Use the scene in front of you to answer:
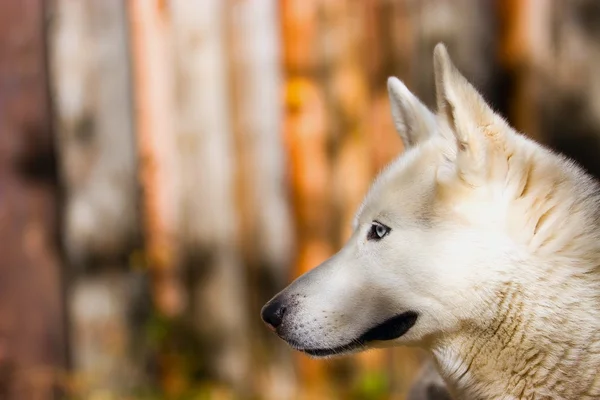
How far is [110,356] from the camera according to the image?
16.5 ft

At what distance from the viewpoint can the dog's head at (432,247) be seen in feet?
8.52

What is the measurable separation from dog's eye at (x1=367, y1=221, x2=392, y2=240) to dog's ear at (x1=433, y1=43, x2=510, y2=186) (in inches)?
13.1

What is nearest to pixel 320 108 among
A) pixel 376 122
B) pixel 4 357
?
pixel 376 122

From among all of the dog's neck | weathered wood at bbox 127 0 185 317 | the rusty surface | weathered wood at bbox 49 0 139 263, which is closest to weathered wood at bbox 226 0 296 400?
weathered wood at bbox 127 0 185 317

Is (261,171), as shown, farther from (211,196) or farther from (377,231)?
(377,231)

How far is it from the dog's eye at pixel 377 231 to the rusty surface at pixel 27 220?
278 cm

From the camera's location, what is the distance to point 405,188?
281 cm

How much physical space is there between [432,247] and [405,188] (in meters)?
0.25

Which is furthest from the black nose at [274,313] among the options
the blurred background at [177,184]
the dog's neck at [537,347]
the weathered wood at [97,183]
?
the weathered wood at [97,183]

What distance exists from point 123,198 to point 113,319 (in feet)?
2.47

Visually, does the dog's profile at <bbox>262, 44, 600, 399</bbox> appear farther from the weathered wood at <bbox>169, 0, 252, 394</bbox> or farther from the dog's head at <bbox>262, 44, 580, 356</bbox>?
the weathered wood at <bbox>169, 0, 252, 394</bbox>

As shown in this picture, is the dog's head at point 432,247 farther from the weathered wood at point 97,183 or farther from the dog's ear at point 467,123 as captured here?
the weathered wood at point 97,183

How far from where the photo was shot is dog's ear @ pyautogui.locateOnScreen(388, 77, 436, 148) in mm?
3082

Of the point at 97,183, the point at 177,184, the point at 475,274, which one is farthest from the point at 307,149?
the point at 475,274
